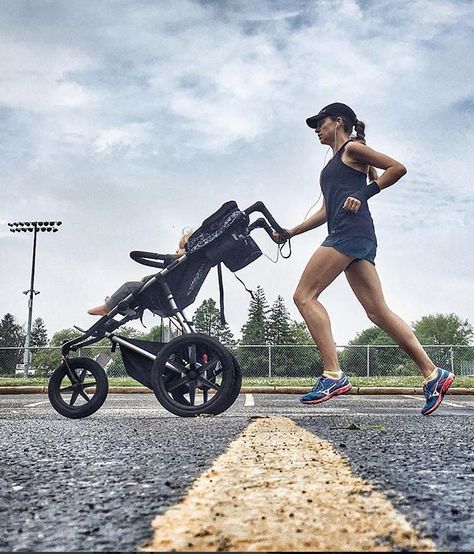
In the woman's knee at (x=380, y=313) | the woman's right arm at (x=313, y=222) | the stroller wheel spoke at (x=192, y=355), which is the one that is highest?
the woman's right arm at (x=313, y=222)

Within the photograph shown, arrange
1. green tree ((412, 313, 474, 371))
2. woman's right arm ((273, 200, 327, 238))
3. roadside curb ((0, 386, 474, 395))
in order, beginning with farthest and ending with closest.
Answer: green tree ((412, 313, 474, 371))
roadside curb ((0, 386, 474, 395))
woman's right arm ((273, 200, 327, 238))

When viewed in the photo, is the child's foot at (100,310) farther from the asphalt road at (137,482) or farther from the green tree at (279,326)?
the green tree at (279,326)

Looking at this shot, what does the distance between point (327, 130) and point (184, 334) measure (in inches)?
69.8

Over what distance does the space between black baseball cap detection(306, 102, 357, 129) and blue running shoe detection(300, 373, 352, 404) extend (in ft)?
6.03

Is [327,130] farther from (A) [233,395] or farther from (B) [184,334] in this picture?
(A) [233,395]

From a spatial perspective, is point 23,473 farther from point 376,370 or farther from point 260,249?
point 376,370

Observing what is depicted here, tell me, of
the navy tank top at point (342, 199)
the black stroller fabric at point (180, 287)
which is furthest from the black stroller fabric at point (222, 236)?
the navy tank top at point (342, 199)

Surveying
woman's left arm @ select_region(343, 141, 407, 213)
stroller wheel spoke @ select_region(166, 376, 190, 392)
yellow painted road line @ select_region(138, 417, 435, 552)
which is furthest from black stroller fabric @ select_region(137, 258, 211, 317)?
yellow painted road line @ select_region(138, 417, 435, 552)

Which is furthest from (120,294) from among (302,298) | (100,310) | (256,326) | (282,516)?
(256,326)

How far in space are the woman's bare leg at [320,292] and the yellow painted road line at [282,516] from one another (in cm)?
303

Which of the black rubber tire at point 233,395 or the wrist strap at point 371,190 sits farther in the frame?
the black rubber tire at point 233,395

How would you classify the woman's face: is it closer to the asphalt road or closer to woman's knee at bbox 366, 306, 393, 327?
woman's knee at bbox 366, 306, 393, 327

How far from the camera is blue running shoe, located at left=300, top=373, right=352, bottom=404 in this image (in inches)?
175

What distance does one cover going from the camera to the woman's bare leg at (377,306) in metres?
4.56
